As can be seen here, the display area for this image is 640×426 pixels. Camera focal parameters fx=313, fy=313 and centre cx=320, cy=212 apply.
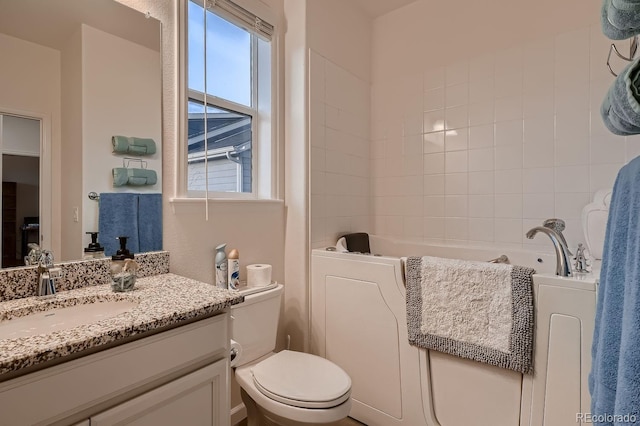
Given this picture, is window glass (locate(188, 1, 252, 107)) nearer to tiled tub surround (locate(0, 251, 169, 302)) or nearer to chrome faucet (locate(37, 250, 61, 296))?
tiled tub surround (locate(0, 251, 169, 302))

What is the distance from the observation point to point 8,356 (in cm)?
62

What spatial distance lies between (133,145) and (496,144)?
2084 millimetres

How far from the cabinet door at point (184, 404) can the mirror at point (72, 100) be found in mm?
639

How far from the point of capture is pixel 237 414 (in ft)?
5.48

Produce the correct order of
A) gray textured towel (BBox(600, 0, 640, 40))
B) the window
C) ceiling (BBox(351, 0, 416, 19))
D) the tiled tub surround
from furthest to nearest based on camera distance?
ceiling (BBox(351, 0, 416, 19)) < the window < the tiled tub surround < gray textured towel (BBox(600, 0, 640, 40))

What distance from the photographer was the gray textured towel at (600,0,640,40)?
564 millimetres

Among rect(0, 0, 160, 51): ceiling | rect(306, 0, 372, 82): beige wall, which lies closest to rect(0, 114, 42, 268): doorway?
rect(0, 0, 160, 51): ceiling

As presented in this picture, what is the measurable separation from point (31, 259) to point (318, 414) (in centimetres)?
114

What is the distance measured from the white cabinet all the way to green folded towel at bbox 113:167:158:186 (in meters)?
0.70

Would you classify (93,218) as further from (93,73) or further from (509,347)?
(509,347)

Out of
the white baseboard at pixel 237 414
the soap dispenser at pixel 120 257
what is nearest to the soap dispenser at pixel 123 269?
the soap dispenser at pixel 120 257

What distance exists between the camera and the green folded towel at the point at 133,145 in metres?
1.26

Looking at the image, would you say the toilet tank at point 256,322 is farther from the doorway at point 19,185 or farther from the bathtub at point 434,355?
the doorway at point 19,185

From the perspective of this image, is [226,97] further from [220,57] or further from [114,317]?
[114,317]
